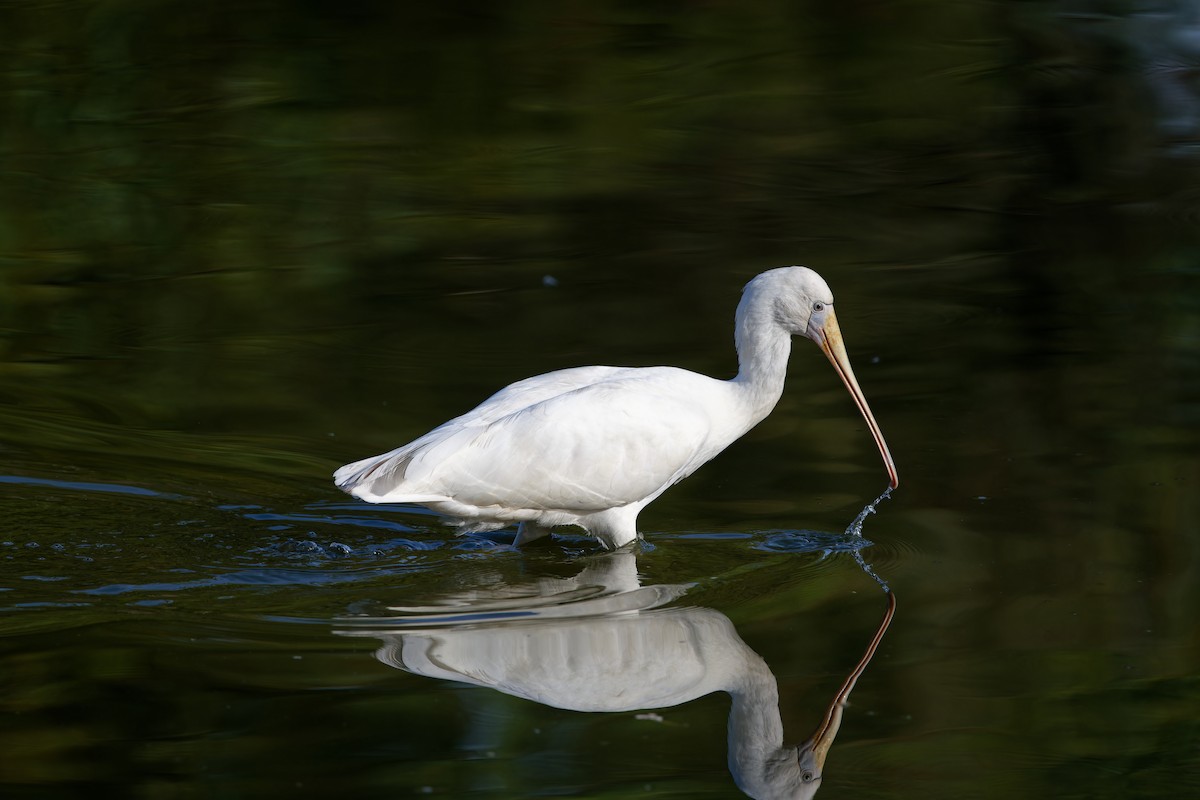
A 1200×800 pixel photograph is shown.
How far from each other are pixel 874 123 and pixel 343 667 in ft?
31.1

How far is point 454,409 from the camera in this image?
8.53 meters

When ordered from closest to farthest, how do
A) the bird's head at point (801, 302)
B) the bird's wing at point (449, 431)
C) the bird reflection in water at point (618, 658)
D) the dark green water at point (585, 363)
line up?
the bird reflection in water at point (618, 658), the dark green water at point (585, 363), the bird's wing at point (449, 431), the bird's head at point (801, 302)

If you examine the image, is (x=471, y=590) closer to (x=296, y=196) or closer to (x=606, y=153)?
(x=296, y=196)

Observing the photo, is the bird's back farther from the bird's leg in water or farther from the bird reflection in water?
the bird reflection in water

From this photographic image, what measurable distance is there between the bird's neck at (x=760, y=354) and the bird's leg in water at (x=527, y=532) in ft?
3.43

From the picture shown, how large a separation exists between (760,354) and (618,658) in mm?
1912

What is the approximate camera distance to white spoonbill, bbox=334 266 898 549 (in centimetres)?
675

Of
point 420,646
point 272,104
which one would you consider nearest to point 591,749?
point 420,646

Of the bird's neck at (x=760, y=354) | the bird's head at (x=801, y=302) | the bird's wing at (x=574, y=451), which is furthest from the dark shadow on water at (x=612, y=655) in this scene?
the bird's head at (x=801, y=302)

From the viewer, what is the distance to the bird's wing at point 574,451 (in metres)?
6.77

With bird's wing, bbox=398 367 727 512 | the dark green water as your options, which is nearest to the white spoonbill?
bird's wing, bbox=398 367 727 512

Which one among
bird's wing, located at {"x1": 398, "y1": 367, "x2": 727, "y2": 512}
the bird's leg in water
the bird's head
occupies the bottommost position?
the bird's leg in water

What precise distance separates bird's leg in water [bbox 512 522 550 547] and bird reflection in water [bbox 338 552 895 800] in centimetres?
77

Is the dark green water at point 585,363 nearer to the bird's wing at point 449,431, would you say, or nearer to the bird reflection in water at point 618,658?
the bird reflection in water at point 618,658
